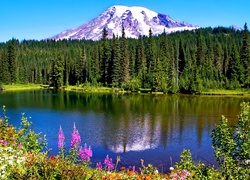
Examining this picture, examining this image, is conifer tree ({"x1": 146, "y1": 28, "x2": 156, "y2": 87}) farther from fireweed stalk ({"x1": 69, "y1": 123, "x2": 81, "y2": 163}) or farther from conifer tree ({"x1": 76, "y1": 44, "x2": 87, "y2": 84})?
fireweed stalk ({"x1": 69, "y1": 123, "x2": 81, "y2": 163})

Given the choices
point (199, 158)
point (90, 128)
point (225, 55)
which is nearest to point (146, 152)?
point (199, 158)

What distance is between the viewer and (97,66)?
11681cm

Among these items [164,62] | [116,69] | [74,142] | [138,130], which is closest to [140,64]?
[116,69]

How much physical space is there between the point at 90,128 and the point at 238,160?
27.9 meters

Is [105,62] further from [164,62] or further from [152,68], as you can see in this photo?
[164,62]

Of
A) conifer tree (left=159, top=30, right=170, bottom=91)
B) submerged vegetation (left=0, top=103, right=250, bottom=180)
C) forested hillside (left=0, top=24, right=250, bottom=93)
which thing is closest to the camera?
submerged vegetation (left=0, top=103, right=250, bottom=180)

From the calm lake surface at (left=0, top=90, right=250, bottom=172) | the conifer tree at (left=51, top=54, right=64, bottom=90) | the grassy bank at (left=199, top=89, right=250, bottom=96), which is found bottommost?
the calm lake surface at (left=0, top=90, right=250, bottom=172)

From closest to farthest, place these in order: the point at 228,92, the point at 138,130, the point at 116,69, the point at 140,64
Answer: the point at 138,130 → the point at 228,92 → the point at 116,69 → the point at 140,64

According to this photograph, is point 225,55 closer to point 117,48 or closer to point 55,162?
point 117,48

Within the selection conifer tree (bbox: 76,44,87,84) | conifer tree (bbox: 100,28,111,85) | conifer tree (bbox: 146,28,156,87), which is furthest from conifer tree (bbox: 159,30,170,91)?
conifer tree (bbox: 76,44,87,84)

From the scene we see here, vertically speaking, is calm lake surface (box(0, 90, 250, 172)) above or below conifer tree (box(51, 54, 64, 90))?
below

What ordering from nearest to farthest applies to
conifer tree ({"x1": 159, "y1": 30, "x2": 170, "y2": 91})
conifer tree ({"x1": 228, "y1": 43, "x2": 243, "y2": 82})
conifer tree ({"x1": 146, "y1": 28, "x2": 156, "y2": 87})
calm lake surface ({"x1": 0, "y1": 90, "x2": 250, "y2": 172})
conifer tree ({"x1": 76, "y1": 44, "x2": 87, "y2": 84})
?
calm lake surface ({"x1": 0, "y1": 90, "x2": 250, "y2": 172})
conifer tree ({"x1": 159, "y1": 30, "x2": 170, "y2": 91})
conifer tree ({"x1": 228, "y1": 43, "x2": 243, "y2": 82})
conifer tree ({"x1": 146, "y1": 28, "x2": 156, "y2": 87})
conifer tree ({"x1": 76, "y1": 44, "x2": 87, "y2": 84})

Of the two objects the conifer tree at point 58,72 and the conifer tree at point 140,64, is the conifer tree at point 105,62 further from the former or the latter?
the conifer tree at point 58,72

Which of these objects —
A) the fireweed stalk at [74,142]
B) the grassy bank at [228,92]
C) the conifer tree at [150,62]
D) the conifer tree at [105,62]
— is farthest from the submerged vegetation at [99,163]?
the conifer tree at [105,62]
